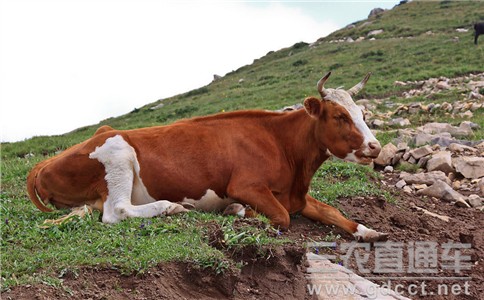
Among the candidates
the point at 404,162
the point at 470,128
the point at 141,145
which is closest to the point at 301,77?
the point at 470,128

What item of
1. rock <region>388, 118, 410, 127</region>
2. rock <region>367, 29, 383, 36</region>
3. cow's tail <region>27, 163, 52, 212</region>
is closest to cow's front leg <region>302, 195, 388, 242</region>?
cow's tail <region>27, 163, 52, 212</region>

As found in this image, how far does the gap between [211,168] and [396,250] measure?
2.41m

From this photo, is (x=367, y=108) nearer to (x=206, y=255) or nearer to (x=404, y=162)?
(x=404, y=162)

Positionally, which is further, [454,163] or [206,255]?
[454,163]

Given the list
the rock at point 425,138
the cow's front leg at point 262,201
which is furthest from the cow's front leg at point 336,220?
the rock at point 425,138

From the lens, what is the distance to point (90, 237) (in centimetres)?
700

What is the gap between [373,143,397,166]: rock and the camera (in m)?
12.9

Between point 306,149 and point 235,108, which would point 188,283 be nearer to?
point 306,149

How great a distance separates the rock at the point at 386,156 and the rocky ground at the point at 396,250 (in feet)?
0.06

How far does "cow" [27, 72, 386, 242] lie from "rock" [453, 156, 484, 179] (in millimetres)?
4189

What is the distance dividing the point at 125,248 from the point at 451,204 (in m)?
6.06

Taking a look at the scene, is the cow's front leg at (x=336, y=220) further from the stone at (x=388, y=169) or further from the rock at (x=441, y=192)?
the stone at (x=388, y=169)

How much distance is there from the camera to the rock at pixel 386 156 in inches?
508

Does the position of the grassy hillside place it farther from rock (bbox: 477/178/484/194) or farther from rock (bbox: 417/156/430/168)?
rock (bbox: 477/178/484/194)
